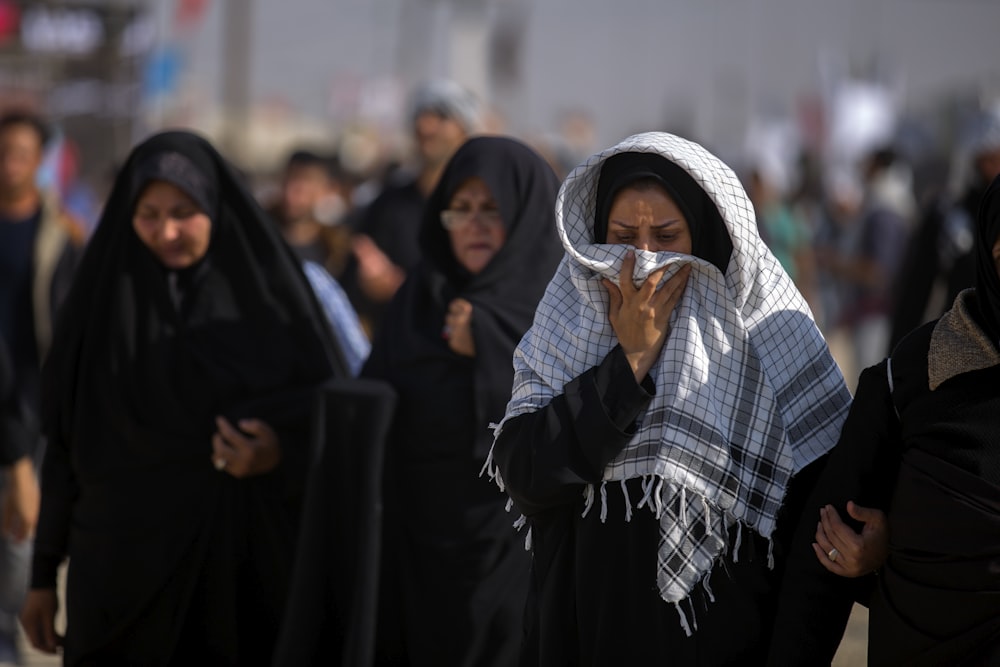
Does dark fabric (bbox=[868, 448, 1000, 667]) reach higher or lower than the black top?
higher

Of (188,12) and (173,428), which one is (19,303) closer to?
(173,428)

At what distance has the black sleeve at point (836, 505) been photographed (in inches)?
105

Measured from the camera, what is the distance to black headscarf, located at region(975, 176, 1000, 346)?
2.54 meters

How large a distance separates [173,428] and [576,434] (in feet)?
5.02

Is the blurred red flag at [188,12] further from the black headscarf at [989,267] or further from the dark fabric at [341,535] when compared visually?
the black headscarf at [989,267]

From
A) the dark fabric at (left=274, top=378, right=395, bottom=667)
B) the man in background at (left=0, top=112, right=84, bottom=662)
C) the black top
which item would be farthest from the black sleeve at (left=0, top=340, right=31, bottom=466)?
the dark fabric at (left=274, top=378, right=395, bottom=667)

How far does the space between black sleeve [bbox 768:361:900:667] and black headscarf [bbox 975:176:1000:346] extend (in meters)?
0.21

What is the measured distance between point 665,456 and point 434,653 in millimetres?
1282

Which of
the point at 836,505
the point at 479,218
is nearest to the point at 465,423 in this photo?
the point at 479,218

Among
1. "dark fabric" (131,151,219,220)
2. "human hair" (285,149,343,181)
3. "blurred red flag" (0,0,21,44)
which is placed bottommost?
"human hair" (285,149,343,181)

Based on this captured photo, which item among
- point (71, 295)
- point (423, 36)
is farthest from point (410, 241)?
point (423, 36)

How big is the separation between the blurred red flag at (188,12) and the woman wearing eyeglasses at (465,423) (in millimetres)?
20526

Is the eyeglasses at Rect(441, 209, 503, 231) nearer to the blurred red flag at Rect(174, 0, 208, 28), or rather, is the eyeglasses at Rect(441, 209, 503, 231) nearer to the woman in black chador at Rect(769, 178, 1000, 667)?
the woman in black chador at Rect(769, 178, 1000, 667)

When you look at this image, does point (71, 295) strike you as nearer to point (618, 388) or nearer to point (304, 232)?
point (618, 388)
